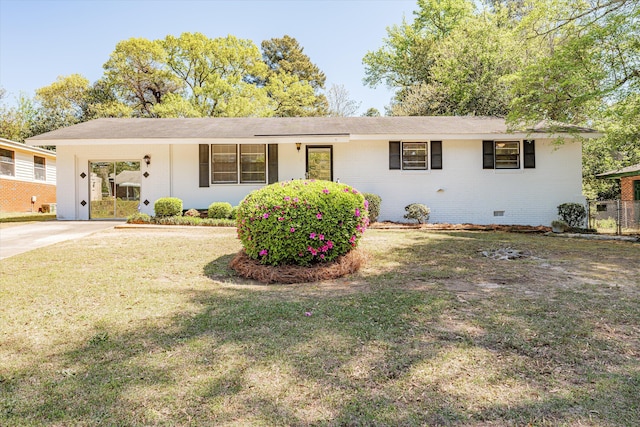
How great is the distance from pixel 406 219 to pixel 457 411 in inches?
416

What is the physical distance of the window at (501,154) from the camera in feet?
40.6

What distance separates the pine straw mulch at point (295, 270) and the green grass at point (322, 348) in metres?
0.20

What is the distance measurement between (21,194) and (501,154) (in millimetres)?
23125

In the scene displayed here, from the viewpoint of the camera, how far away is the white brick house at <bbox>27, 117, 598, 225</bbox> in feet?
40.3

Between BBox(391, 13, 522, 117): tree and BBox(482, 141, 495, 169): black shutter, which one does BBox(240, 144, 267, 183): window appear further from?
BBox(391, 13, 522, 117): tree

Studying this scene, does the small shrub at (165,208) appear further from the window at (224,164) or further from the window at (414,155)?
the window at (414,155)

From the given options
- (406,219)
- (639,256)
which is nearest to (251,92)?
(406,219)

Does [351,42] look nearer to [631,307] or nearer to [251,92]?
[251,92]

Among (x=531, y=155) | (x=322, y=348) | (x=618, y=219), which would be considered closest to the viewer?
(x=322, y=348)

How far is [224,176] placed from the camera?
494 inches

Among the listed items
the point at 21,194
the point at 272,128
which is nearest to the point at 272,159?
the point at 272,128

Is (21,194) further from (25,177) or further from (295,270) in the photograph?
(295,270)

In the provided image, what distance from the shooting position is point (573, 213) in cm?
1182

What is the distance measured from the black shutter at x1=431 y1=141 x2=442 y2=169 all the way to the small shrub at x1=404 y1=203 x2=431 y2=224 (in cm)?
160
